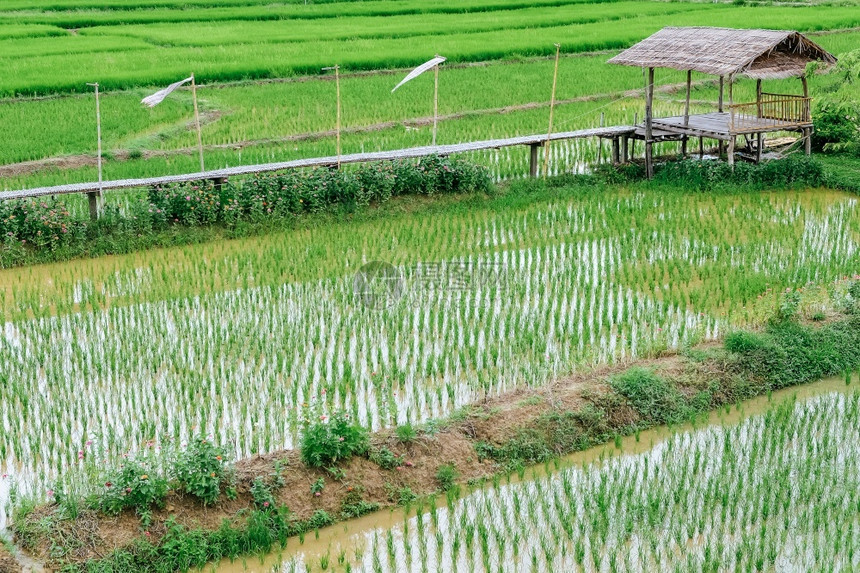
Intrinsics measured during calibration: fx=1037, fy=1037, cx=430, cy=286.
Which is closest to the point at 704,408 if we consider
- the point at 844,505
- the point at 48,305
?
the point at 844,505

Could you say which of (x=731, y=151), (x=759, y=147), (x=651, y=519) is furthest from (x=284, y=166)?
(x=651, y=519)

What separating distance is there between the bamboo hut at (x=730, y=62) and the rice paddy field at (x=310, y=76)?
1.59 metres

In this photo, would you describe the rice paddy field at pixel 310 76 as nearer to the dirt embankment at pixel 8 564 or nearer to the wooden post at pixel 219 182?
the wooden post at pixel 219 182

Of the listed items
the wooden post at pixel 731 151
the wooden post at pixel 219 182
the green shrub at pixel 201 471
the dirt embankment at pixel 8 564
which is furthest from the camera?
the wooden post at pixel 731 151

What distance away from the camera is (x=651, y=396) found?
295 inches

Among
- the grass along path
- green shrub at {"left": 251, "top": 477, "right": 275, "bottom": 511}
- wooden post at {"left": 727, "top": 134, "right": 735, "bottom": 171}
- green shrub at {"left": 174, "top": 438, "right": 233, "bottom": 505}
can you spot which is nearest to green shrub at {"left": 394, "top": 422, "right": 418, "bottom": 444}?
the grass along path

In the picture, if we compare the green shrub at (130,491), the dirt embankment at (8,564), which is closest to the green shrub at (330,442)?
the green shrub at (130,491)

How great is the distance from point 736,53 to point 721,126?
3.88ft

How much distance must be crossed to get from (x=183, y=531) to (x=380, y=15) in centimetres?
2629

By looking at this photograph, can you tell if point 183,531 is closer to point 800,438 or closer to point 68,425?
point 68,425

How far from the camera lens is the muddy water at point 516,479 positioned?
5855 mm

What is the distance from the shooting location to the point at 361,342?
341 inches

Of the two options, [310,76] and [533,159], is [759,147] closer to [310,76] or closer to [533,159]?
[533,159]

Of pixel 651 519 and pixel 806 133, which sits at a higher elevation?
pixel 806 133
